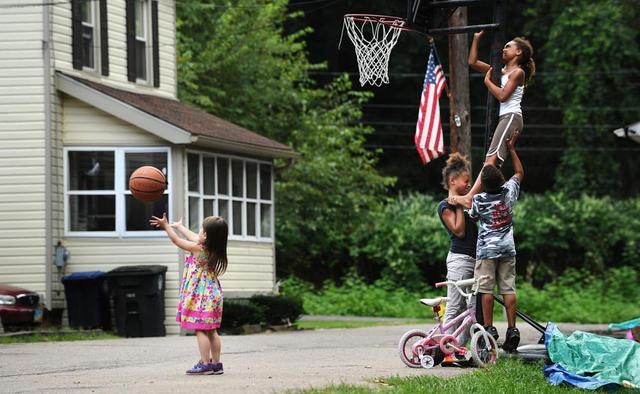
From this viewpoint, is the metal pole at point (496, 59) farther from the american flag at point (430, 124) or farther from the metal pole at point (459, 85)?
the american flag at point (430, 124)

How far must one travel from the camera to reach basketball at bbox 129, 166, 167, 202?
14250mm

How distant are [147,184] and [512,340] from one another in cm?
431

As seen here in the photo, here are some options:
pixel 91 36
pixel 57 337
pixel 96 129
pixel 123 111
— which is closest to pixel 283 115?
pixel 91 36

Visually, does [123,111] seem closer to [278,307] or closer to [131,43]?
[131,43]

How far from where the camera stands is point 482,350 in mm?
13234

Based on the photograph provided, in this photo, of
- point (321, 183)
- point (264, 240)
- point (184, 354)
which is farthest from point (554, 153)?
point (184, 354)

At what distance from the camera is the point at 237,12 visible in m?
39.0

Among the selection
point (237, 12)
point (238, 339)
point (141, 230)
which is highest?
point (237, 12)

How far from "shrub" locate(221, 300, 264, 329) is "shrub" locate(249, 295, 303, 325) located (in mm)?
380

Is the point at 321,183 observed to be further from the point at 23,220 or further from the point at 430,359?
the point at 430,359

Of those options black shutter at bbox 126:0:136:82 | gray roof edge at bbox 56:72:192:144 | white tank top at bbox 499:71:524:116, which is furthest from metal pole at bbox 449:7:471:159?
black shutter at bbox 126:0:136:82

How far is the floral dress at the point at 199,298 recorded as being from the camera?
41.8 ft

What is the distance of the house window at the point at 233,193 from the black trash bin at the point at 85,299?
246cm

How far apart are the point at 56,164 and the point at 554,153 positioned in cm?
3608
